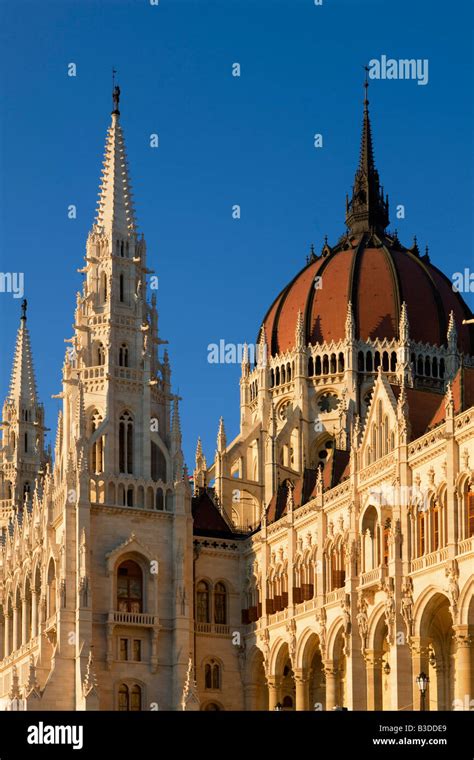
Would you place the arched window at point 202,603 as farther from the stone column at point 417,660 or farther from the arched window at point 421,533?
the arched window at point 421,533

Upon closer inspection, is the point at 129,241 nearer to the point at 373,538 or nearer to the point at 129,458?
the point at 129,458

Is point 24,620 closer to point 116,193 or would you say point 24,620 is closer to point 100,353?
point 100,353

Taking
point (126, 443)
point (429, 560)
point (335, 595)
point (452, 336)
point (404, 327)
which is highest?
point (404, 327)

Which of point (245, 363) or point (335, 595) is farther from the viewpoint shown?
point (245, 363)

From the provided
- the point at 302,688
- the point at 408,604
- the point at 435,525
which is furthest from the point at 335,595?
the point at 435,525

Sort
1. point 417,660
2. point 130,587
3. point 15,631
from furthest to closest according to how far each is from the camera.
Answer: point 15,631 → point 130,587 → point 417,660

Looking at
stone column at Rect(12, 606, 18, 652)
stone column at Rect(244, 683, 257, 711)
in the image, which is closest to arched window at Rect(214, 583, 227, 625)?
stone column at Rect(244, 683, 257, 711)

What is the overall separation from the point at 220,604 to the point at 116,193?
82.5ft

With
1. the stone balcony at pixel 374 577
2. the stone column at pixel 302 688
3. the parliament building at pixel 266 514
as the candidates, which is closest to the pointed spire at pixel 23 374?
the parliament building at pixel 266 514

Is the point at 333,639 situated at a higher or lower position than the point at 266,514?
lower

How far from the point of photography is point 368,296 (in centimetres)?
9856

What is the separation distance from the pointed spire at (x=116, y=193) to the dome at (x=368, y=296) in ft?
60.6
